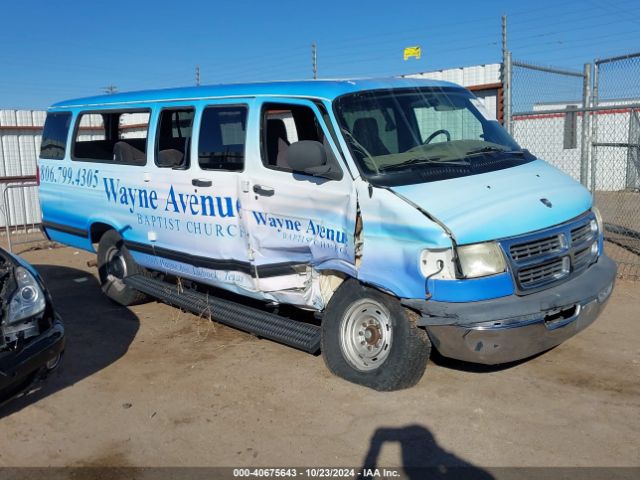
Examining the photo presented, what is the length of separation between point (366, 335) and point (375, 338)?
0.27ft

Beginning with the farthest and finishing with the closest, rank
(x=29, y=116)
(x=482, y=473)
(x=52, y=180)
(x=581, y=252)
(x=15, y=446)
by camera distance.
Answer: (x=29, y=116)
(x=52, y=180)
(x=581, y=252)
(x=15, y=446)
(x=482, y=473)

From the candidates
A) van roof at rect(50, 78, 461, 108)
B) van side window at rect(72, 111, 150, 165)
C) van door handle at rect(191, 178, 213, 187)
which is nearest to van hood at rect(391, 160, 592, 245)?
van roof at rect(50, 78, 461, 108)

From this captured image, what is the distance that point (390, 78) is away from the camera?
5621 mm

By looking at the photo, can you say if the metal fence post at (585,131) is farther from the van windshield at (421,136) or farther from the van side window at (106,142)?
the van side window at (106,142)

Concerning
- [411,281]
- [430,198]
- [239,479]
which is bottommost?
[239,479]

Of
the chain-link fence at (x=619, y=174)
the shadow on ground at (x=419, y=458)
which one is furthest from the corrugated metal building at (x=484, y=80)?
the shadow on ground at (x=419, y=458)

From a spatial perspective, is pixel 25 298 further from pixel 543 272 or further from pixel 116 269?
pixel 543 272

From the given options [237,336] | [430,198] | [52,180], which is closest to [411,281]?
[430,198]

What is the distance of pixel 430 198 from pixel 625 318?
10.6 feet

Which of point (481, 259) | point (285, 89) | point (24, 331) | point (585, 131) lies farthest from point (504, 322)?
point (585, 131)

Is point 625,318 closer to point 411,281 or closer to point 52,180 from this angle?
point 411,281

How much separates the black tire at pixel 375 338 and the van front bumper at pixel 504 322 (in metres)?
0.18

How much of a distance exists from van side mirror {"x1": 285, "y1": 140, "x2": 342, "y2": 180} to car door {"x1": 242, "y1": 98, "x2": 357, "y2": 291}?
5 cm

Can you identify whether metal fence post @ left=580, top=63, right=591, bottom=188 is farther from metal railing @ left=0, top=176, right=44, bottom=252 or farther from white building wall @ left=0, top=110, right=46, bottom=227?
white building wall @ left=0, top=110, right=46, bottom=227
